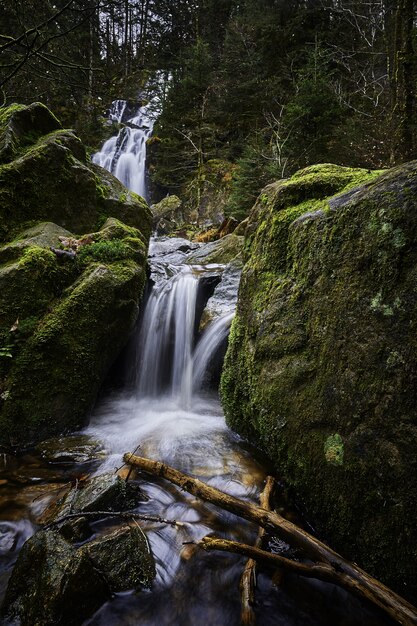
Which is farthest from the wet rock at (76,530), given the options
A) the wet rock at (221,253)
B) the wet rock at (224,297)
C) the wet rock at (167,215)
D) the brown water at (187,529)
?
the wet rock at (167,215)

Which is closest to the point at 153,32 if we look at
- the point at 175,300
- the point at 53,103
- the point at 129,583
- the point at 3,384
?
the point at 53,103

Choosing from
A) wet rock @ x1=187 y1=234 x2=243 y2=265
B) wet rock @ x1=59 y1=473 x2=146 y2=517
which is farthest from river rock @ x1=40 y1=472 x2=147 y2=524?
wet rock @ x1=187 y1=234 x2=243 y2=265

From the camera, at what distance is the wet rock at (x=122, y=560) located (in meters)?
2.04

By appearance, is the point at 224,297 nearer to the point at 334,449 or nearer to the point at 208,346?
the point at 208,346

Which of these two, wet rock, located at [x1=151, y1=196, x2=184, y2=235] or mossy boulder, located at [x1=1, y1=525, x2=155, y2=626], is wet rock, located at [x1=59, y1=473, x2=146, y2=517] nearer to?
mossy boulder, located at [x1=1, y1=525, x2=155, y2=626]

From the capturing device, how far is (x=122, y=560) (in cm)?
210

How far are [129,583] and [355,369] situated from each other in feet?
6.54

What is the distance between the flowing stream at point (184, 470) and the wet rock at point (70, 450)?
0.12ft

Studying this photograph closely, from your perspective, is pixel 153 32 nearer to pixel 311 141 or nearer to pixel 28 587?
pixel 311 141

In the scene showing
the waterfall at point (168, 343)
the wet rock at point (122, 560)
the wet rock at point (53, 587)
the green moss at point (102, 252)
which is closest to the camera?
the wet rock at point (53, 587)

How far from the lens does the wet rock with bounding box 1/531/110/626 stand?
1809 millimetres

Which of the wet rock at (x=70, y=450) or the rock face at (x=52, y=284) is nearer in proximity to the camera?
the wet rock at (x=70, y=450)

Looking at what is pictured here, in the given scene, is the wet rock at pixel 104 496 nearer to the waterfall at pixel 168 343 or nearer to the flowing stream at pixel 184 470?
the flowing stream at pixel 184 470

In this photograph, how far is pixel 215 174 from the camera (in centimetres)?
1748
